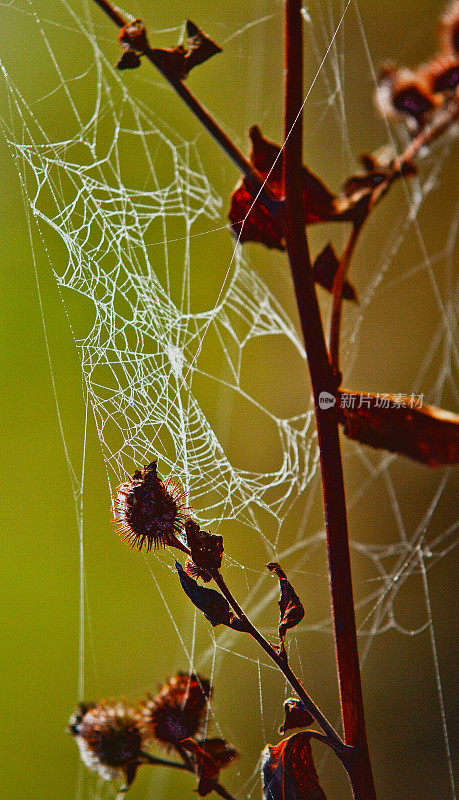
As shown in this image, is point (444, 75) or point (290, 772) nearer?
point (290, 772)

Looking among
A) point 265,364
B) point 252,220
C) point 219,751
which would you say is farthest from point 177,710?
point 265,364

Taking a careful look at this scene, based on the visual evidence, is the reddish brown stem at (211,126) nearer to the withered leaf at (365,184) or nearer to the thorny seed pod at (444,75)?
the withered leaf at (365,184)

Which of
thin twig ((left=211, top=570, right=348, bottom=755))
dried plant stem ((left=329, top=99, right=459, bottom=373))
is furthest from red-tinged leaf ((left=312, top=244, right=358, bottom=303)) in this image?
thin twig ((left=211, top=570, right=348, bottom=755))

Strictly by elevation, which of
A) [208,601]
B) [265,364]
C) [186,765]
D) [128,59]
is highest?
[128,59]

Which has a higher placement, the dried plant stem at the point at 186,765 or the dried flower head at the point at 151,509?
the dried flower head at the point at 151,509

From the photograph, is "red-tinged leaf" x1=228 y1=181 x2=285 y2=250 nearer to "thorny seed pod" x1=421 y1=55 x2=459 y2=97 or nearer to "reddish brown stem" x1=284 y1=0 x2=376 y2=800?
"reddish brown stem" x1=284 y1=0 x2=376 y2=800

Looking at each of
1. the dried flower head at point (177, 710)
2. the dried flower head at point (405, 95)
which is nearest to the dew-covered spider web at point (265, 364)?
the dried flower head at point (405, 95)

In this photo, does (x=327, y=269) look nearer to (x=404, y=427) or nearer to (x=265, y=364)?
(x=404, y=427)

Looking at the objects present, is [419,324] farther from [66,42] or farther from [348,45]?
[66,42]
